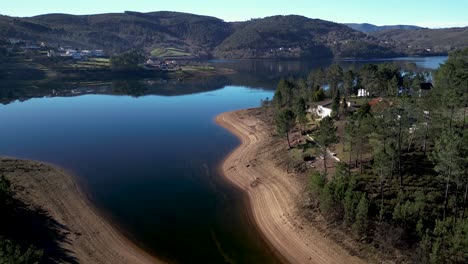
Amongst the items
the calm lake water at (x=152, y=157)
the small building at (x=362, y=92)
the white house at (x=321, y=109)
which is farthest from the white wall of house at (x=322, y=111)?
the small building at (x=362, y=92)

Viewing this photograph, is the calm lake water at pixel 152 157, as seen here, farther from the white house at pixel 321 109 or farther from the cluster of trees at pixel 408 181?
the white house at pixel 321 109

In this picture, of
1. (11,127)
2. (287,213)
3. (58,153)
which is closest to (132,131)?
(58,153)

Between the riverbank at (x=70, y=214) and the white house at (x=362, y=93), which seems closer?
the riverbank at (x=70, y=214)

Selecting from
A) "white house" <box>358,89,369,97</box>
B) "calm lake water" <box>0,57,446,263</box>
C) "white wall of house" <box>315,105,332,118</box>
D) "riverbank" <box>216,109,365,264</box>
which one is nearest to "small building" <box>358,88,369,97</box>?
"white house" <box>358,89,369,97</box>

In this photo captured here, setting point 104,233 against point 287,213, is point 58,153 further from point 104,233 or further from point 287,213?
point 287,213

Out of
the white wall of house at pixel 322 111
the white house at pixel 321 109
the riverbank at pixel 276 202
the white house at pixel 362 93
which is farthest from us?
the white house at pixel 362 93

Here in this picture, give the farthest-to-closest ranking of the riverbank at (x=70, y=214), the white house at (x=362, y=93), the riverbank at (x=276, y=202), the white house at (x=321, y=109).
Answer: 1. the white house at (x=362, y=93)
2. the white house at (x=321, y=109)
3. the riverbank at (x=276, y=202)
4. the riverbank at (x=70, y=214)

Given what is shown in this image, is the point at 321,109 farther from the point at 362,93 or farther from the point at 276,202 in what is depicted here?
the point at 276,202
